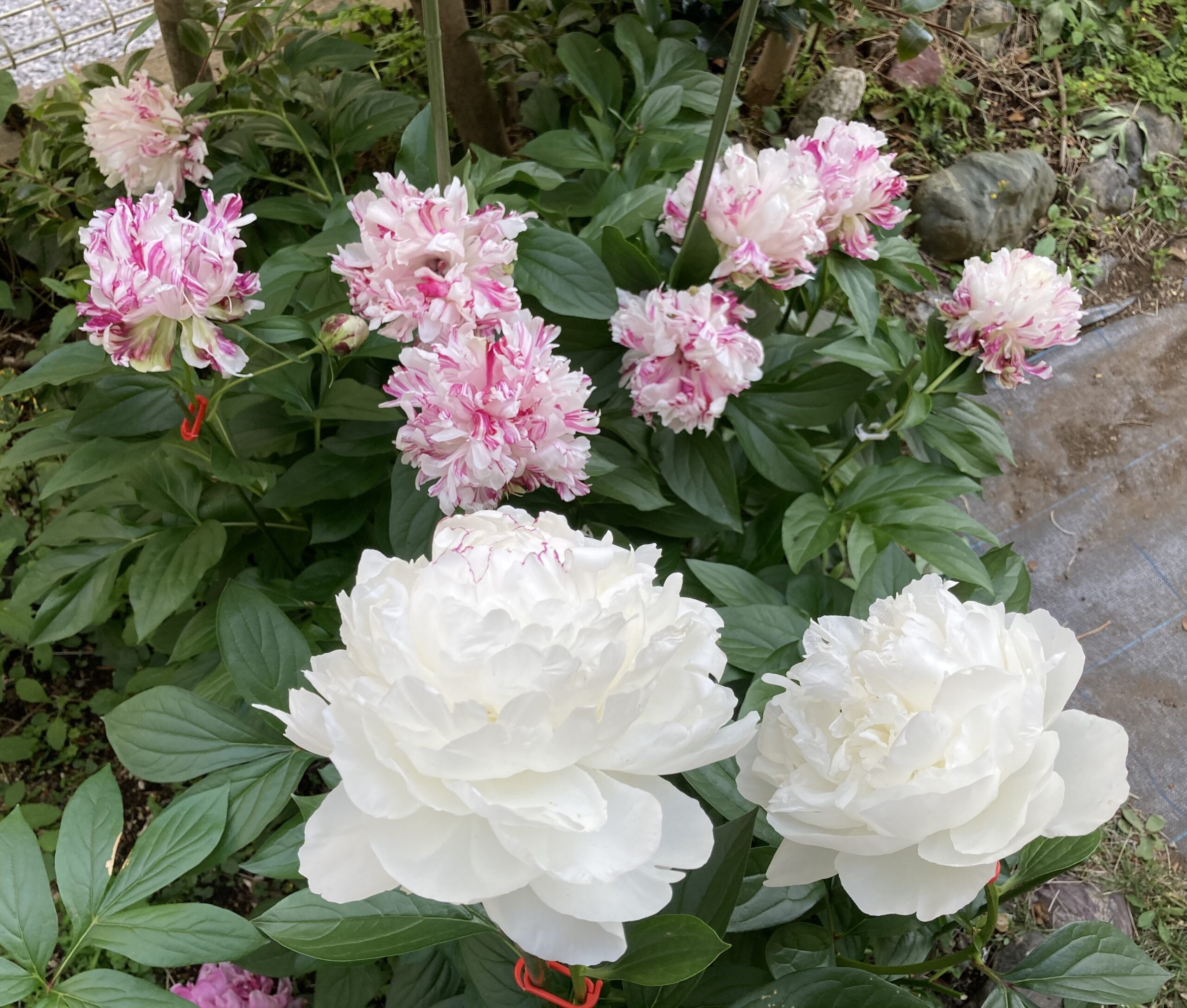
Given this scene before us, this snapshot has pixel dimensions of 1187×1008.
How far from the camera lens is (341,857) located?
1.59 ft

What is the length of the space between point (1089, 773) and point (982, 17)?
2942 mm

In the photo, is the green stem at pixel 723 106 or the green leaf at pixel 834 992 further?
the green stem at pixel 723 106

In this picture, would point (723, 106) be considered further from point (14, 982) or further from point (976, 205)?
point (976, 205)

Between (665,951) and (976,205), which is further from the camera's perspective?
(976,205)

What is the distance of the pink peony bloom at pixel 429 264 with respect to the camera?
0.86 meters

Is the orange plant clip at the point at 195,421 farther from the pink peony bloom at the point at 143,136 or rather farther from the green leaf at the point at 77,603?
the pink peony bloom at the point at 143,136

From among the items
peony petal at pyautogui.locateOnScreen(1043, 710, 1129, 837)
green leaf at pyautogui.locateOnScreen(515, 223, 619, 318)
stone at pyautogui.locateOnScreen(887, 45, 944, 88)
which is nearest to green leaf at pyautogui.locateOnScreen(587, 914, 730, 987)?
peony petal at pyautogui.locateOnScreen(1043, 710, 1129, 837)

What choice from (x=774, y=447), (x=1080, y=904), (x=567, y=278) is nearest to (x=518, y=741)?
(x=567, y=278)

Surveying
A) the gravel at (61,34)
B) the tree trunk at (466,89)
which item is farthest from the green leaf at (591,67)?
the gravel at (61,34)

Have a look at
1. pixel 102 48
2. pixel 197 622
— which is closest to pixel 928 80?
pixel 102 48

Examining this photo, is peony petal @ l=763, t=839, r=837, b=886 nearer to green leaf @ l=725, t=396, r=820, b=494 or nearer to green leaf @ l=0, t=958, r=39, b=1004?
green leaf @ l=0, t=958, r=39, b=1004

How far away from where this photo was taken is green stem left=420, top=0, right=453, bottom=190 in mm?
844

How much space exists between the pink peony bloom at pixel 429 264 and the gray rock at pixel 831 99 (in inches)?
71.9

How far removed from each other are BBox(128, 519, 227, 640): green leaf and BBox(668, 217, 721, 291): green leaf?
64cm
